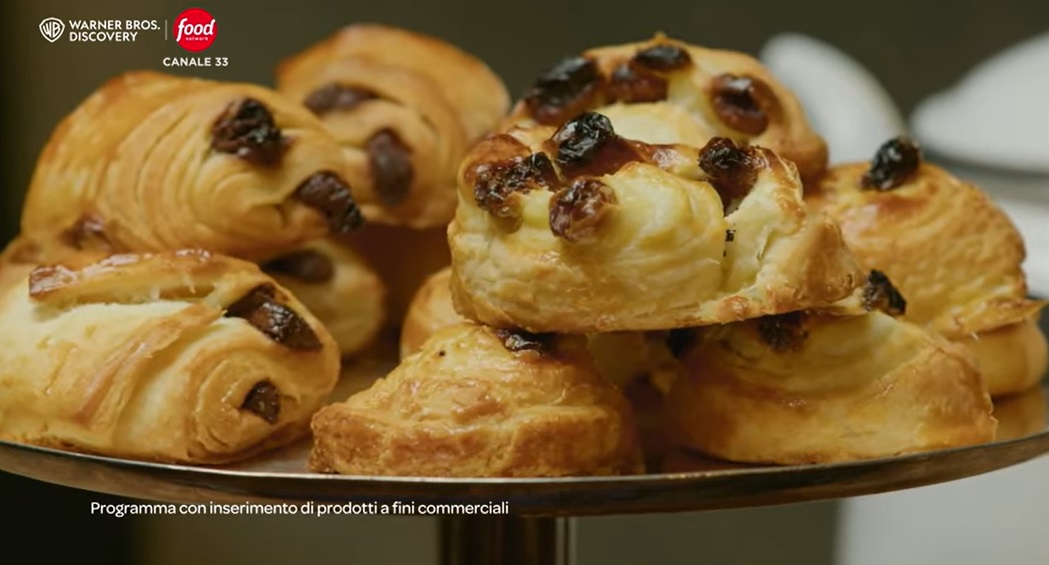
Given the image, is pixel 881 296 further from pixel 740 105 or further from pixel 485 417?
pixel 485 417

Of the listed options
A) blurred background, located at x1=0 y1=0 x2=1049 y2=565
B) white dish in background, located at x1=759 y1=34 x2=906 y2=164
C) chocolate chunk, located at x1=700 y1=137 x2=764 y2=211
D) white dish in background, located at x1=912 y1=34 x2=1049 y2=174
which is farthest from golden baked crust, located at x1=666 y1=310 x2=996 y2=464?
white dish in background, located at x1=912 y1=34 x2=1049 y2=174

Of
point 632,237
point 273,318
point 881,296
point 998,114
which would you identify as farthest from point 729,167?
point 998,114

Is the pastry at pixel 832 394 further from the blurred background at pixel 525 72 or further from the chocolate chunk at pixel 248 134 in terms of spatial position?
the blurred background at pixel 525 72

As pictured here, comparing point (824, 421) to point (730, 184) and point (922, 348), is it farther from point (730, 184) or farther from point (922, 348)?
point (730, 184)

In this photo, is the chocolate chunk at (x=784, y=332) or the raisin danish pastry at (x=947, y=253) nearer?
the chocolate chunk at (x=784, y=332)

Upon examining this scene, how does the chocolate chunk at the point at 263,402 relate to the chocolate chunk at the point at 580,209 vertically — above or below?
below

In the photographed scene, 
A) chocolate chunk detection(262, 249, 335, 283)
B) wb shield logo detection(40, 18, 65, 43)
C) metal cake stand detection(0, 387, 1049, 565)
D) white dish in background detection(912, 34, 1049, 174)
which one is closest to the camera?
metal cake stand detection(0, 387, 1049, 565)

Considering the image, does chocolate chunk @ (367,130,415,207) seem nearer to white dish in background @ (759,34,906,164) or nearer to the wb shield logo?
the wb shield logo

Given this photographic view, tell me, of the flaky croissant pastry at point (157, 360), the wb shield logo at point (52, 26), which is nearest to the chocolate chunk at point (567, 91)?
the flaky croissant pastry at point (157, 360)
